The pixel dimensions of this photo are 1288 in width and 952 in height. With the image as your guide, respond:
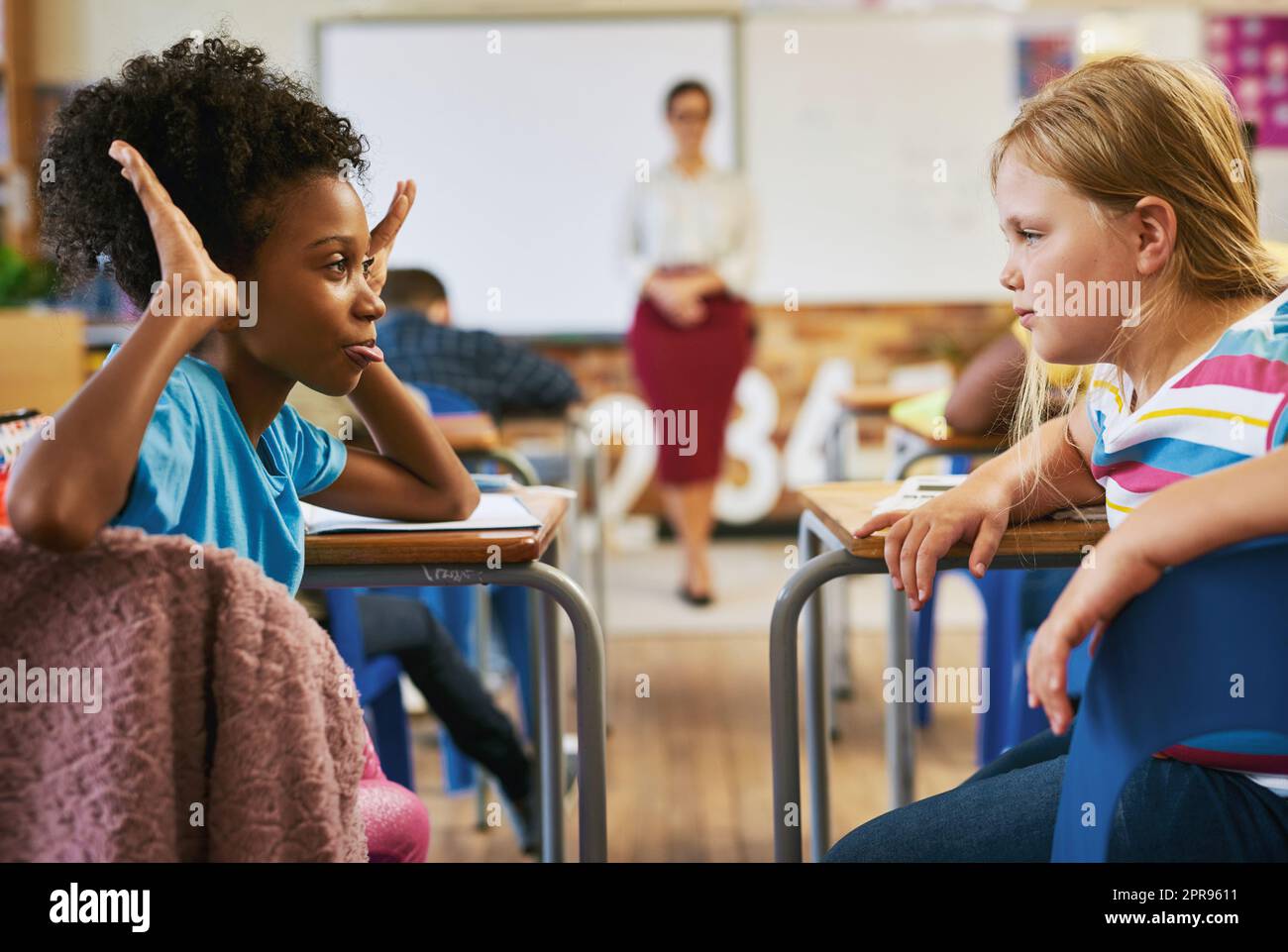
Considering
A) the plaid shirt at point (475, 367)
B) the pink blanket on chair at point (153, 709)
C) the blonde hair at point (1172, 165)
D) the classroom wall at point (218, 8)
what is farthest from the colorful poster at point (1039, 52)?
the pink blanket on chair at point (153, 709)

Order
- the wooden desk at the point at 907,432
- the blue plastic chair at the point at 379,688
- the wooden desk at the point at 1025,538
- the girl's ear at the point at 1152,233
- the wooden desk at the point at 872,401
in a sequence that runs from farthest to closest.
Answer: the wooden desk at the point at 872,401, the wooden desk at the point at 907,432, the blue plastic chair at the point at 379,688, the wooden desk at the point at 1025,538, the girl's ear at the point at 1152,233

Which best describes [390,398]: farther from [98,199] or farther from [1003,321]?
[1003,321]

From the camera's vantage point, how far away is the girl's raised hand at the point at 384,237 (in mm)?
1175

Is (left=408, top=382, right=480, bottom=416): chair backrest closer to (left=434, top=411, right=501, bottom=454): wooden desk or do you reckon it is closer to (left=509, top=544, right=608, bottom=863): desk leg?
(left=434, top=411, right=501, bottom=454): wooden desk

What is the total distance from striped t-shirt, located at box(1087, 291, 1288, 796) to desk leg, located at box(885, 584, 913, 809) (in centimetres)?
80

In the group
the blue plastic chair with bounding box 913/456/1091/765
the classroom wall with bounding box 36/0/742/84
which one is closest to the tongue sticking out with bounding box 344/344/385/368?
the blue plastic chair with bounding box 913/456/1091/765

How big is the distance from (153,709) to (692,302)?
3.49 metres

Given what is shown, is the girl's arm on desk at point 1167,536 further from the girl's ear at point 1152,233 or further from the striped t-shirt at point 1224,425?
the girl's ear at point 1152,233

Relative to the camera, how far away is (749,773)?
8.43 ft

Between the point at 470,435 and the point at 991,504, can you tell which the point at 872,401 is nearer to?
the point at 470,435

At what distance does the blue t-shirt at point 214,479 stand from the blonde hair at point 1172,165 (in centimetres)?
70

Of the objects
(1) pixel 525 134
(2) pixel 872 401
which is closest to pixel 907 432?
(2) pixel 872 401

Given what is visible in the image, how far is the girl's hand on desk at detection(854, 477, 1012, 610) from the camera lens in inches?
43.8
